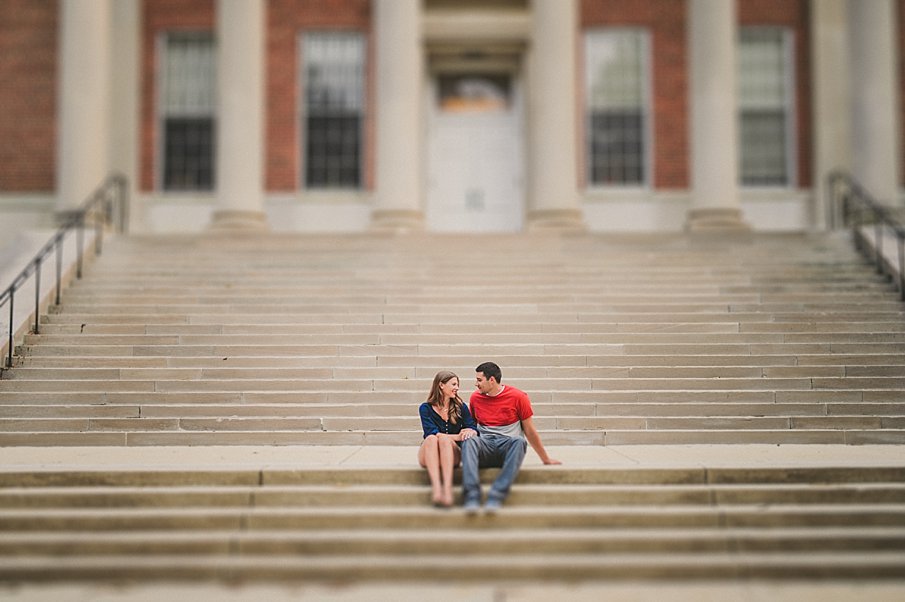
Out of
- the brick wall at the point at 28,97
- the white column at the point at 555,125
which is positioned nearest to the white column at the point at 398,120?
the white column at the point at 555,125

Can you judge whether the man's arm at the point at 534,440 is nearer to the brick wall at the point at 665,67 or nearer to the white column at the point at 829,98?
the brick wall at the point at 665,67

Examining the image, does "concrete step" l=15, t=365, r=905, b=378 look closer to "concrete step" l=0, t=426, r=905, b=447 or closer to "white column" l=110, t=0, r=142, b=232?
"concrete step" l=0, t=426, r=905, b=447

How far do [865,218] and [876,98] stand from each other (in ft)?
7.63

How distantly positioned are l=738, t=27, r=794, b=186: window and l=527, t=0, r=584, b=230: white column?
5.31 metres

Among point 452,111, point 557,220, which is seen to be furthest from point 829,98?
point 452,111

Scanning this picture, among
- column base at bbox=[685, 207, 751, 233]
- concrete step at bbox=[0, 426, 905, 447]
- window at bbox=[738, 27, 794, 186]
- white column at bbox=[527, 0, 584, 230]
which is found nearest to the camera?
concrete step at bbox=[0, 426, 905, 447]

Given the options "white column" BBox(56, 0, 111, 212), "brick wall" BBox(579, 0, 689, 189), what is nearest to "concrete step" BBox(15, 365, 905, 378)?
"white column" BBox(56, 0, 111, 212)

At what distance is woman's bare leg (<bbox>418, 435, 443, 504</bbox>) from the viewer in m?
5.91

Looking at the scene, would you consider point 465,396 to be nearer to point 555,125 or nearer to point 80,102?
point 555,125

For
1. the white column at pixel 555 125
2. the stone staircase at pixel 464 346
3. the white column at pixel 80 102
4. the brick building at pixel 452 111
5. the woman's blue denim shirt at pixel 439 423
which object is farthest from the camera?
the brick building at pixel 452 111

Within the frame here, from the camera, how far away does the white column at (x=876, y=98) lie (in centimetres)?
1485

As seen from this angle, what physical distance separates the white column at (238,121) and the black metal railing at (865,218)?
10800 mm

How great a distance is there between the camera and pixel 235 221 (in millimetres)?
15141

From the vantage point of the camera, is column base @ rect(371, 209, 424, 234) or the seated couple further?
column base @ rect(371, 209, 424, 234)
